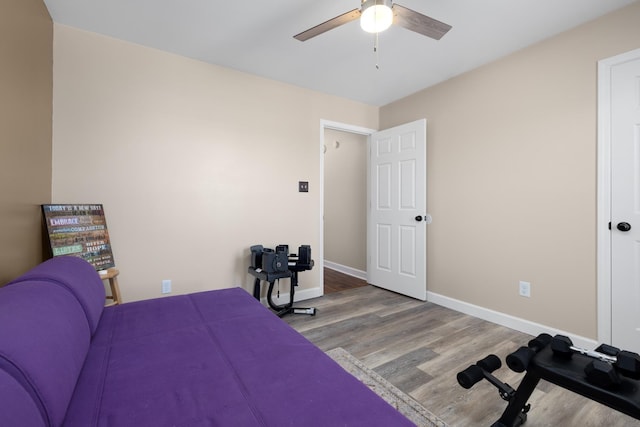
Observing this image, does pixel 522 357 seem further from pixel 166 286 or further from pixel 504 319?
pixel 166 286

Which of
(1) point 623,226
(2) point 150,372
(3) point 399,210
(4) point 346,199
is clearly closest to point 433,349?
(1) point 623,226

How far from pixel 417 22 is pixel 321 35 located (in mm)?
929

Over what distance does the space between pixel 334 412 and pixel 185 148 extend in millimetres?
2612

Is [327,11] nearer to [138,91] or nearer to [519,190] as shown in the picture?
[138,91]

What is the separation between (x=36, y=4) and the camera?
1841 mm

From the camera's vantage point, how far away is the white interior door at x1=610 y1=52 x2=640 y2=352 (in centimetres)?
204

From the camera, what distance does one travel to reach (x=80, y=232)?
2131 millimetres

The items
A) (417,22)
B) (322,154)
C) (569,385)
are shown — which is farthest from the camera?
(322,154)

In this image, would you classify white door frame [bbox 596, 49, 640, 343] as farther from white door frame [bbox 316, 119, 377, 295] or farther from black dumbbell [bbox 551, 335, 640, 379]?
white door frame [bbox 316, 119, 377, 295]

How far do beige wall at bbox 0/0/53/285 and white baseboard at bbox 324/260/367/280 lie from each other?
12.0 feet

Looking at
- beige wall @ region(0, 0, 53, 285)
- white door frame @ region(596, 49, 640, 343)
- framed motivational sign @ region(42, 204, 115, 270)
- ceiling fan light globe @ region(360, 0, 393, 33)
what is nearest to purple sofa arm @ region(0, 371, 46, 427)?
beige wall @ region(0, 0, 53, 285)

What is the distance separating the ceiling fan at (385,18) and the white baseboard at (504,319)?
2506 millimetres

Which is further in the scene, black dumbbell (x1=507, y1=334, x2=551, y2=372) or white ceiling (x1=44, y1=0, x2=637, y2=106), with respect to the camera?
white ceiling (x1=44, y1=0, x2=637, y2=106)

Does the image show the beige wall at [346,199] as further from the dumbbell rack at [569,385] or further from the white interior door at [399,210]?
the dumbbell rack at [569,385]
